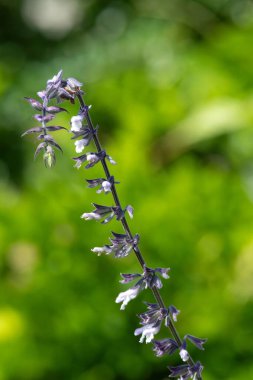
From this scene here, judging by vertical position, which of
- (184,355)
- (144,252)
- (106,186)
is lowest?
(184,355)

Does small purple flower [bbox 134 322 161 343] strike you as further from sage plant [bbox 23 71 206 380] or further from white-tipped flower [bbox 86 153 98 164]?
white-tipped flower [bbox 86 153 98 164]

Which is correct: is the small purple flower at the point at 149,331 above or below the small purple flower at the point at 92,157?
below

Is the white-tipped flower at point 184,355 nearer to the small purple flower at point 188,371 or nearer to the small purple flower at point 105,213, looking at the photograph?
the small purple flower at point 188,371

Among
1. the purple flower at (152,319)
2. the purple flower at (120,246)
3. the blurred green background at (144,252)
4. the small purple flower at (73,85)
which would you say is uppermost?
the blurred green background at (144,252)

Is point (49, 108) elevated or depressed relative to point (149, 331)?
elevated

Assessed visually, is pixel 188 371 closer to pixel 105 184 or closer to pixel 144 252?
pixel 105 184

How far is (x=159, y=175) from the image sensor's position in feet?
9.83

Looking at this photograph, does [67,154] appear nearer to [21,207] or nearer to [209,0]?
[21,207]

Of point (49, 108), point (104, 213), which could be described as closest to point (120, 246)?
point (104, 213)

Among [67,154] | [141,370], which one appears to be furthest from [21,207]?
[67,154]

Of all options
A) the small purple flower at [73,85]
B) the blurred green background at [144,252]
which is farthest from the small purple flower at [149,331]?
the blurred green background at [144,252]

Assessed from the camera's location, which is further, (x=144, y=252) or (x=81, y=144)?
(x=144, y=252)

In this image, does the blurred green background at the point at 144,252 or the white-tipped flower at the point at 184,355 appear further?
the blurred green background at the point at 144,252

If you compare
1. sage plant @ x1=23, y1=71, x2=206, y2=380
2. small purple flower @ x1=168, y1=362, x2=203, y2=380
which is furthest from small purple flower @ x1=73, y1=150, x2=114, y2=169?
small purple flower @ x1=168, y1=362, x2=203, y2=380
